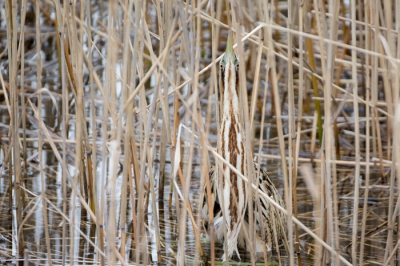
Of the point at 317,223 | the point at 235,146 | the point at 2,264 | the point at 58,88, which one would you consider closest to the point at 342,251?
the point at 317,223

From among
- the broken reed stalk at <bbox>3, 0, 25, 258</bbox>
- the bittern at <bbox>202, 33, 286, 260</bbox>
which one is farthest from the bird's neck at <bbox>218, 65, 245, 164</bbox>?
the broken reed stalk at <bbox>3, 0, 25, 258</bbox>

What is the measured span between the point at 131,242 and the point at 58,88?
2.10 meters

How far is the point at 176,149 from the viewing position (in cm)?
179

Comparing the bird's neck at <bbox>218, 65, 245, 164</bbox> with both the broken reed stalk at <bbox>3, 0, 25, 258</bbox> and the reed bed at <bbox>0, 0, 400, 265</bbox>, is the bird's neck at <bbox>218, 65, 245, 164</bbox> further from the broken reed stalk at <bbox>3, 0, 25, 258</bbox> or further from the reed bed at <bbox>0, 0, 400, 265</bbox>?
the broken reed stalk at <bbox>3, 0, 25, 258</bbox>

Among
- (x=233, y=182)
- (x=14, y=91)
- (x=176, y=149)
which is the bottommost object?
(x=233, y=182)

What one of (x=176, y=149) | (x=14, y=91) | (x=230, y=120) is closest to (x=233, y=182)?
(x=230, y=120)

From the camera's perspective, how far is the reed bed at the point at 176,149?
1536 mm

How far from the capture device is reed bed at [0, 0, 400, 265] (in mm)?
1536

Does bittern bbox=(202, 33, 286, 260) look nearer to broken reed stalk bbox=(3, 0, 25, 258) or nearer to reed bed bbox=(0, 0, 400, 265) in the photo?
reed bed bbox=(0, 0, 400, 265)

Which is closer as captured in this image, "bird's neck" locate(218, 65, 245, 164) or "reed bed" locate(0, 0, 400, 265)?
"reed bed" locate(0, 0, 400, 265)

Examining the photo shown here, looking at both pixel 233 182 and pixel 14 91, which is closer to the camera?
pixel 14 91

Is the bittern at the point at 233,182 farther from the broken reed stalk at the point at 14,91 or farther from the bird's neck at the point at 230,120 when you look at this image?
the broken reed stalk at the point at 14,91

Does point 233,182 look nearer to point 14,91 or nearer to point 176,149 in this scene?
point 176,149

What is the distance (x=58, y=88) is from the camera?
4207 millimetres
